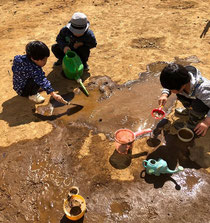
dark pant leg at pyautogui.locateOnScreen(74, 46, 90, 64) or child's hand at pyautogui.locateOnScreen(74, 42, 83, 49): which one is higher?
child's hand at pyautogui.locateOnScreen(74, 42, 83, 49)

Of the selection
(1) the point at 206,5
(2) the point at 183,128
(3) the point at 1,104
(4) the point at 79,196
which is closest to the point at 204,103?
(2) the point at 183,128

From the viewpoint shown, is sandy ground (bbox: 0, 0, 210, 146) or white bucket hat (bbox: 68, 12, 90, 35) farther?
white bucket hat (bbox: 68, 12, 90, 35)

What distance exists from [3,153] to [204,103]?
268 cm

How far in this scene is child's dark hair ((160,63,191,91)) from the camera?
2400mm

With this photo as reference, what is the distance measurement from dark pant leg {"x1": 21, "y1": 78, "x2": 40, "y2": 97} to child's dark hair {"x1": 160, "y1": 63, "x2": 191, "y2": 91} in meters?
2.19

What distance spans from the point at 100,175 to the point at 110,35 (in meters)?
3.88

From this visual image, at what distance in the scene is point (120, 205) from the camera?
7.71 feet

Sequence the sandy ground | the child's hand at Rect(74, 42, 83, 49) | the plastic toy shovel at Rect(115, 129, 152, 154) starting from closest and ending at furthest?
the plastic toy shovel at Rect(115, 129, 152, 154) < the sandy ground < the child's hand at Rect(74, 42, 83, 49)

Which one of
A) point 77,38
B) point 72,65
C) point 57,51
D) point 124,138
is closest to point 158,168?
point 124,138

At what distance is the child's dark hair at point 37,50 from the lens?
3.09m

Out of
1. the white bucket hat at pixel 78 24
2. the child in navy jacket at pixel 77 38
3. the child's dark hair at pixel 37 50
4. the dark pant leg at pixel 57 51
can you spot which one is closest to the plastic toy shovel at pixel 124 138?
the child's dark hair at pixel 37 50

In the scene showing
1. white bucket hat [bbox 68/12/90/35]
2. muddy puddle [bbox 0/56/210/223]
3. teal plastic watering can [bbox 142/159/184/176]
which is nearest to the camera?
muddy puddle [bbox 0/56/210/223]

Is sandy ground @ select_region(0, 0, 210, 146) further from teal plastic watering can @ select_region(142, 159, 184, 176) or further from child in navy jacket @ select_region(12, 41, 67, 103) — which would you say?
teal plastic watering can @ select_region(142, 159, 184, 176)

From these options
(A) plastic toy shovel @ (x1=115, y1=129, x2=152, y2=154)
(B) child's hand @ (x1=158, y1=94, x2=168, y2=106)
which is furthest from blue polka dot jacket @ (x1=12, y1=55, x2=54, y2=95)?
(B) child's hand @ (x1=158, y1=94, x2=168, y2=106)
